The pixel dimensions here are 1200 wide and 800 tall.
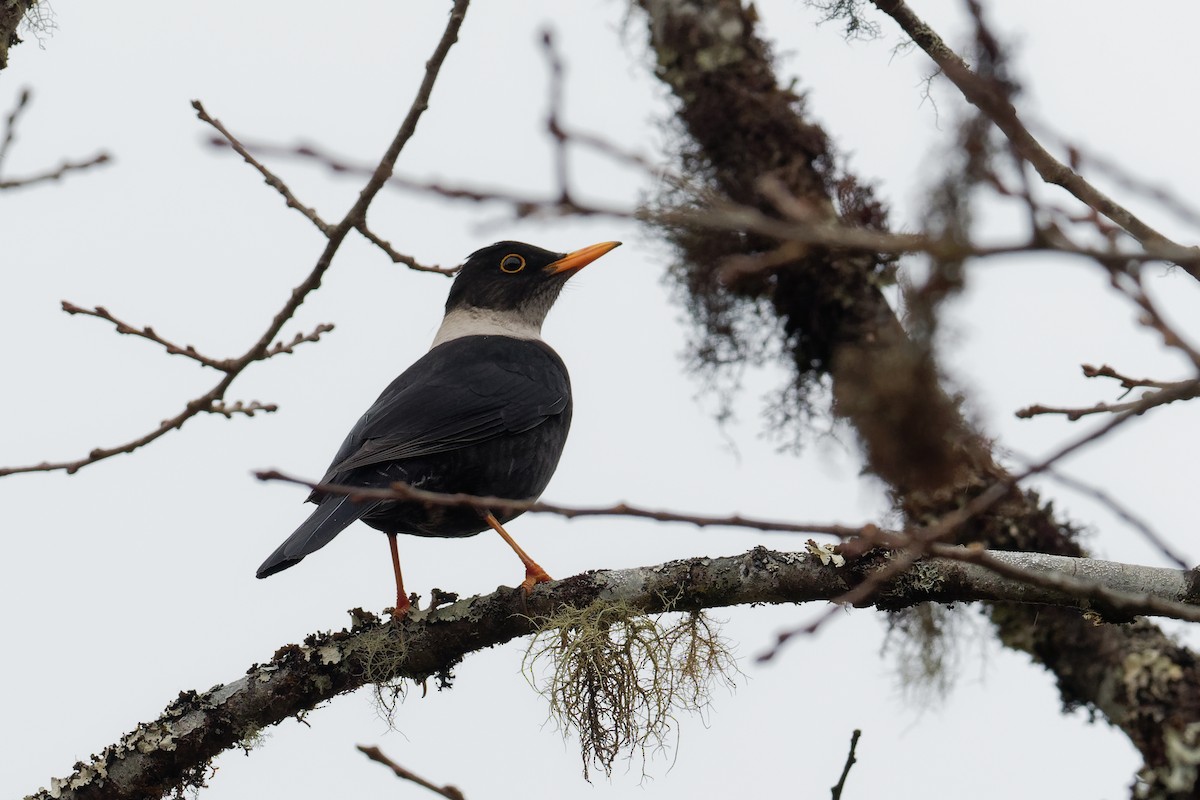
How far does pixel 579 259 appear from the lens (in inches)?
267

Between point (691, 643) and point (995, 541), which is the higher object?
point (995, 541)

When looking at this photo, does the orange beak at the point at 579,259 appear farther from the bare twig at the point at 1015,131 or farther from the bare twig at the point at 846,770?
the bare twig at the point at 846,770

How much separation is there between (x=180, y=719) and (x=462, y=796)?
2501 mm

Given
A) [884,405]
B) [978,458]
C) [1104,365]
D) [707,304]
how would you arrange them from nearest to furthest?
[884,405], [978,458], [1104,365], [707,304]

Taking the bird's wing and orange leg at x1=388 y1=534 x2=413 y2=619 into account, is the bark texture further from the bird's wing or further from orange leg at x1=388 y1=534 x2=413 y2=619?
orange leg at x1=388 y1=534 x2=413 y2=619

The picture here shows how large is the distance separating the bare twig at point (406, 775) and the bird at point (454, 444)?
229 centimetres

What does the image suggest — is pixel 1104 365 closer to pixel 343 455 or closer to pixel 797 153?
pixel 343 455

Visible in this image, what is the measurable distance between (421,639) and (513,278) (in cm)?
289

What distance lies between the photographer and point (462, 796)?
2.00 meters

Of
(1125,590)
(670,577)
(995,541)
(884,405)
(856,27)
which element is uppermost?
(856,27)

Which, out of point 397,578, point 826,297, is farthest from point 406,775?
point 826,297

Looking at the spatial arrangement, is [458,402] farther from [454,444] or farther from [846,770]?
[846,770]

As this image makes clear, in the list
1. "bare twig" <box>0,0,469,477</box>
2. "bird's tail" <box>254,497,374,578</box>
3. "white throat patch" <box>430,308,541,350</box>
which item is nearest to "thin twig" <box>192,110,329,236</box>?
"bare twig" <box>0,0,469,477</box>

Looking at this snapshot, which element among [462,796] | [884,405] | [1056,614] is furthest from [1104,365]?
[1056,614]
